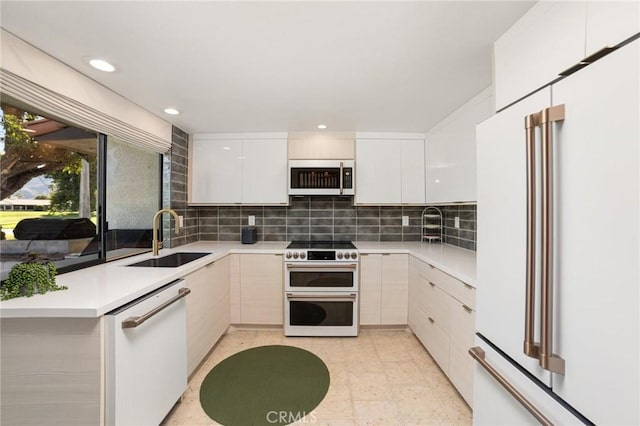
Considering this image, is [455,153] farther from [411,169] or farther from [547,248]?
[547,248]

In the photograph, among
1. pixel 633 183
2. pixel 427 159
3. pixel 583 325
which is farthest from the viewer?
pixel 427 159

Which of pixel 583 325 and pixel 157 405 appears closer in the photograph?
pixel 583 325

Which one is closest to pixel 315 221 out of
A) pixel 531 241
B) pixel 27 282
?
pixel 27 282

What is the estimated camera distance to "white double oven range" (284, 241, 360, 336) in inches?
105

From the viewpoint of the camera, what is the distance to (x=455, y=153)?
2287 mm

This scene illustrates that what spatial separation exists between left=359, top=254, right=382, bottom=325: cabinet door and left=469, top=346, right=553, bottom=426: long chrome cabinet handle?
1556mm

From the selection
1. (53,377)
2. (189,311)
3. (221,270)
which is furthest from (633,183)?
(221,270)

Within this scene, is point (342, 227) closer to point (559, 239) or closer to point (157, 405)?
point (157, 405)

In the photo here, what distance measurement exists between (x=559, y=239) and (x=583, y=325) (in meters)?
0.24

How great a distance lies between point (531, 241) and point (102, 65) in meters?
2.29

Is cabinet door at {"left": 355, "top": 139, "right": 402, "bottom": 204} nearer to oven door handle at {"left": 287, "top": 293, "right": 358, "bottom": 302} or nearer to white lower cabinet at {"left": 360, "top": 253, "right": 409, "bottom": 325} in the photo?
white lower cabinet at {"left": 360, "top": 253, "right": 409, "bottom": 325}

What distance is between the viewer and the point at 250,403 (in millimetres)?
1777

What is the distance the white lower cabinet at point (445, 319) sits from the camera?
1647 millimetres

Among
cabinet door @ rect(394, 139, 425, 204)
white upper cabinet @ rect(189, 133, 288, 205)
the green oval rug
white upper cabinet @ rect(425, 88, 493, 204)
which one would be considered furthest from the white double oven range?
white upper cabinet @ rect(425, 88, 493, 204)
